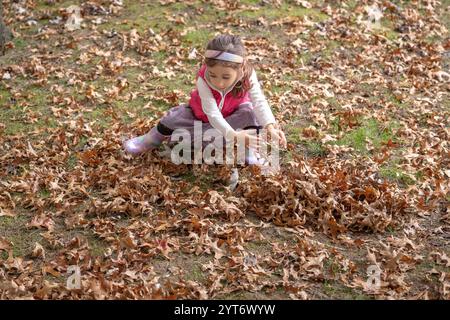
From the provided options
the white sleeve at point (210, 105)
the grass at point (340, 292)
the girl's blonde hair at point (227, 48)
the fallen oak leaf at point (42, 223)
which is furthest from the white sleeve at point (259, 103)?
the fallen oak leaf at point (42, 223)

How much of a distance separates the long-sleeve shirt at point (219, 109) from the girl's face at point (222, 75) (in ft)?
0.52

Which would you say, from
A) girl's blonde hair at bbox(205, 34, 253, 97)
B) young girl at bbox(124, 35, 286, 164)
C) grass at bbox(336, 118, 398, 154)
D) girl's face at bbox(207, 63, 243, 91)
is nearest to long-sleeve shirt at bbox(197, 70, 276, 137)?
young girl at bbox(124, 35, 286, 164)

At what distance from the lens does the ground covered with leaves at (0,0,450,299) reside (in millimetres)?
4723

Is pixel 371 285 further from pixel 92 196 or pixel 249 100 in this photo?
pixel 92 196

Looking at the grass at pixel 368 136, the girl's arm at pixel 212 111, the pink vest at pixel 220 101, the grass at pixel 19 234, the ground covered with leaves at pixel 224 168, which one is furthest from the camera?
the grass at pixel 368 136

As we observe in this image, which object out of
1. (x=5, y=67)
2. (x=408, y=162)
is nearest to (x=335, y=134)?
(x=408, y=162)

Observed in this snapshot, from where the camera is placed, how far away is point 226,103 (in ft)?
19.0

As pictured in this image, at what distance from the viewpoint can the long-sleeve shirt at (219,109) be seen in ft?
18.1

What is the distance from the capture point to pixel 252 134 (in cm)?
562

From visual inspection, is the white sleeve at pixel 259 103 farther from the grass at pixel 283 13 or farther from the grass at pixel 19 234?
the grass at pixel 283 13

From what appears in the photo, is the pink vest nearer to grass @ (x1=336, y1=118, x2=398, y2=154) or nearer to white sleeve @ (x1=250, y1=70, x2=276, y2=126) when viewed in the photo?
white sleeve @ (x1=250, y1=70, x2=276, y2=126)

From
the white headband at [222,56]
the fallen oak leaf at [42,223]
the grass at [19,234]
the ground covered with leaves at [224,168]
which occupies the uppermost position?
the white headband at [222,56]

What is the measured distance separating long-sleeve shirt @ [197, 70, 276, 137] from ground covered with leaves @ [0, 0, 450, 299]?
668mm

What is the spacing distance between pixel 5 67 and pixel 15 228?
4.26 meters
